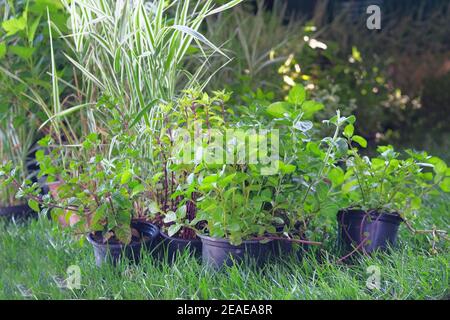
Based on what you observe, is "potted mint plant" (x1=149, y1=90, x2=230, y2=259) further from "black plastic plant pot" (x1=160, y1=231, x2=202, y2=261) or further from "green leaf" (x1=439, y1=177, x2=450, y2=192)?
"green leaf" (x1=439, y1=177, x2=450, y2=192)

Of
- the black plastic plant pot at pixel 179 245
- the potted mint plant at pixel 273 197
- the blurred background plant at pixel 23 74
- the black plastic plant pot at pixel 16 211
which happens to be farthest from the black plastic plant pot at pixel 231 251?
the black plastic plant pot at pixel 16 211

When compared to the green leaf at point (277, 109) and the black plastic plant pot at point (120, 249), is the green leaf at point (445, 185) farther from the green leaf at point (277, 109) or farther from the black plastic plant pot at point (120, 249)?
the black plastic plant pot at point (120, 249)

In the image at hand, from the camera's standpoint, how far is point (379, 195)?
74.0 inches

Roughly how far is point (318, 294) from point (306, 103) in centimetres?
60

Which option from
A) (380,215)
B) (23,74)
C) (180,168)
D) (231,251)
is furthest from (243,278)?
(23,74)

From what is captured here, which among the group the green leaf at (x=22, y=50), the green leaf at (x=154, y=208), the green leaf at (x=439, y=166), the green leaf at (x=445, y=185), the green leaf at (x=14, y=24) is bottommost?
the green leaf at (x=154, y=208)

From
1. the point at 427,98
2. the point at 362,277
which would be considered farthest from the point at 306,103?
the point at 427,98

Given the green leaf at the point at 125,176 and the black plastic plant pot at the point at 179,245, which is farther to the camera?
the black plastic plant pot at the point at 179,245

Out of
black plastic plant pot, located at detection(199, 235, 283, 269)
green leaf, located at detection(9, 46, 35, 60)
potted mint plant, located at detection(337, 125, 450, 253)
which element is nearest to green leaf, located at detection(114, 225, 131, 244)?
black plastic plant pot, located at detection(199, 235, 283, 269)

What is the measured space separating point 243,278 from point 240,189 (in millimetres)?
281

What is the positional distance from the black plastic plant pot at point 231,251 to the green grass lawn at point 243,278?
3 cm

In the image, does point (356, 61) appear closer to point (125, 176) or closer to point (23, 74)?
point (23, 74)

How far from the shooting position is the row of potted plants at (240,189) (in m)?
1.69
